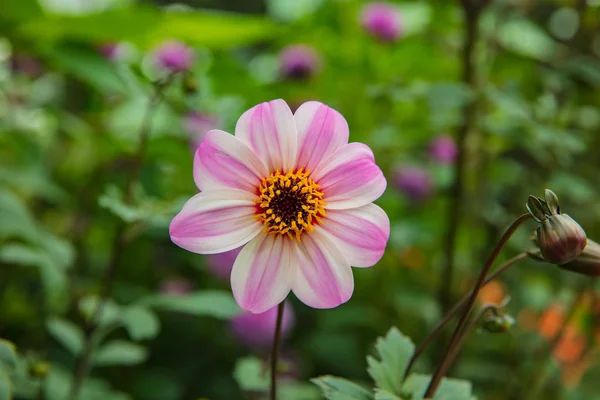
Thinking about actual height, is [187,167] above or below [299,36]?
below

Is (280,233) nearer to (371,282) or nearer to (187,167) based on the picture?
(187,167)

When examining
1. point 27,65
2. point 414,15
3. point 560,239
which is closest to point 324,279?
point 560,239

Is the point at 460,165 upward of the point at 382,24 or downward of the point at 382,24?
downward

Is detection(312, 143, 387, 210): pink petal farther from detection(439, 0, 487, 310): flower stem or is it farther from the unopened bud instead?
detection(439, 0, 487, 310): flower stem

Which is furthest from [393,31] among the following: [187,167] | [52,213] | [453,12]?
[52,213]

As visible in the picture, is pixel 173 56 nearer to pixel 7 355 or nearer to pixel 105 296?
pixel 105 296

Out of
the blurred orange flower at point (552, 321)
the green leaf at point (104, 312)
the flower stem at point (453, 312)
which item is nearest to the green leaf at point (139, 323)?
the green leaf at point (104, 312)
